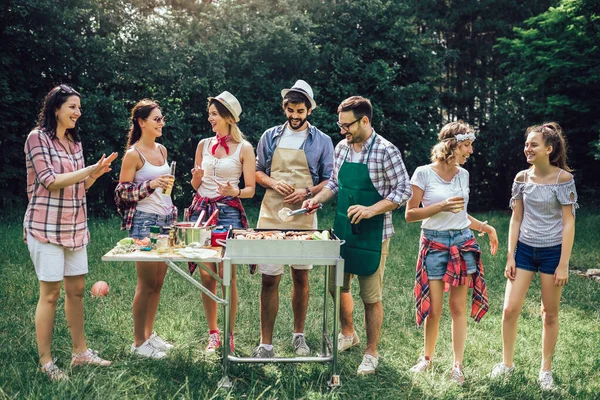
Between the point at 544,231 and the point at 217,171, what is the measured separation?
231cm

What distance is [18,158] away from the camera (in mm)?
12688

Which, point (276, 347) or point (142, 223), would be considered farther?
point (276, 347)

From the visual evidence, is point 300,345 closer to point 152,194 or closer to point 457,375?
point 457,375

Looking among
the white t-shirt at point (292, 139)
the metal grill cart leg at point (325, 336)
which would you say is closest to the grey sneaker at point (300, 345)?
the metal grill cart leg at point (325, 336)

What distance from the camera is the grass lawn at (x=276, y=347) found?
3.71 m

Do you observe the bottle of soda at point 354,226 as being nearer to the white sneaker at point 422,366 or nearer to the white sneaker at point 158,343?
the white sneaker at point 422,366

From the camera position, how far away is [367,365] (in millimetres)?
4129

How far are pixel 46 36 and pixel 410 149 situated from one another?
9.88m

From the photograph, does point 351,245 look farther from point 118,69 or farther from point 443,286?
point 118,69

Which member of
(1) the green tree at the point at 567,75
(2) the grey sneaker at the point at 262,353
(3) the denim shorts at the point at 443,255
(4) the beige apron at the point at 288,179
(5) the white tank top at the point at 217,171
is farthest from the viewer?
(1) the green tree at the point at 567,75

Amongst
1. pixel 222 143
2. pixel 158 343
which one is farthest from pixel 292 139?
pixel 158 343

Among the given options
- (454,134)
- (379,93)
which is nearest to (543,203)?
(454,134)

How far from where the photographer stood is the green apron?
4.05 meters

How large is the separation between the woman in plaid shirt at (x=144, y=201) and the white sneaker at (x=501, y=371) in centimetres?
235
